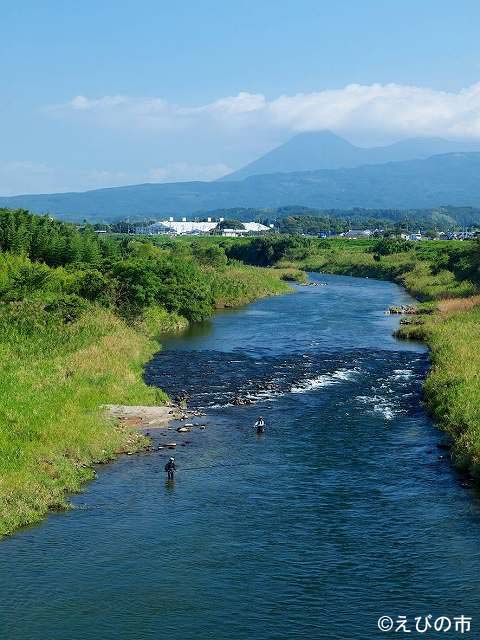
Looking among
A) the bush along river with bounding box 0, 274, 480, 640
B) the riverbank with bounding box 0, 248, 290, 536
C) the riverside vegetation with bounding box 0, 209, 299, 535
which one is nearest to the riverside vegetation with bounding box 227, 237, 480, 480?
the bush along river with bounding box 0, 274, 480, 640

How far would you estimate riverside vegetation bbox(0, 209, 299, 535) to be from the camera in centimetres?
2828

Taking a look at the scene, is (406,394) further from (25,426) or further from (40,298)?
(40,298)

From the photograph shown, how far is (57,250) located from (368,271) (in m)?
59.5

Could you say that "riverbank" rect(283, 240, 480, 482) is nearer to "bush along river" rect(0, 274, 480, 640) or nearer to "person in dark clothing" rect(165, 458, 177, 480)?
"bush along river" rect(0, 274, 480, 640)

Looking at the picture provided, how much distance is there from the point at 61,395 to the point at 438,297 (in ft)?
176

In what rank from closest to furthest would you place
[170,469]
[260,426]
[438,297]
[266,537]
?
[266,537] → [170,469] → [260,426] → [438,297]

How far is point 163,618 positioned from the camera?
1919cm

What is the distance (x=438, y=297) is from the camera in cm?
7994

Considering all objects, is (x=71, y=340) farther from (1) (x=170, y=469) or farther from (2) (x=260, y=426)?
(1) (x=170, y=469)

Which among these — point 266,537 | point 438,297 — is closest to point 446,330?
point 438,297

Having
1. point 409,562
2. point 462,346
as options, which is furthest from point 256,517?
point 462,346

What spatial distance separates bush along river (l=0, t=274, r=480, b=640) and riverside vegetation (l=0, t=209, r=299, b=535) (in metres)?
1.59

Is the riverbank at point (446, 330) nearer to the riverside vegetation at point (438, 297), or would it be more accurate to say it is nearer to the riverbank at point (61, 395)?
the riverside vegetation at point (438, 297)

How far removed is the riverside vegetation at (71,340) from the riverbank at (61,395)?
56 mm
